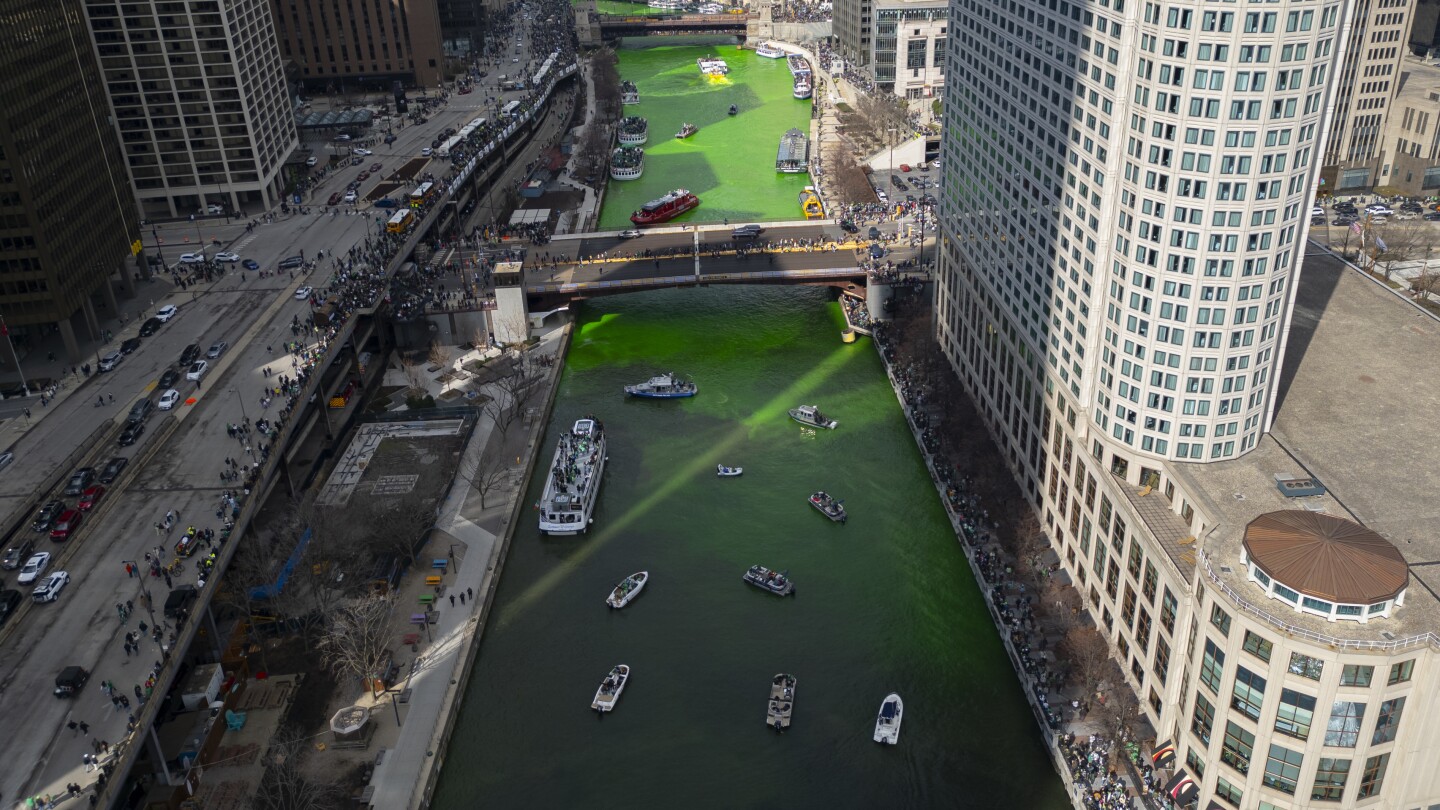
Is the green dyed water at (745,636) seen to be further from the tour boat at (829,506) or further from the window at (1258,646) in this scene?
the window at (1258,646)

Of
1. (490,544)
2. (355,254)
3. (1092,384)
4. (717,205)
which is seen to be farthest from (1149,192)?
(717,205)

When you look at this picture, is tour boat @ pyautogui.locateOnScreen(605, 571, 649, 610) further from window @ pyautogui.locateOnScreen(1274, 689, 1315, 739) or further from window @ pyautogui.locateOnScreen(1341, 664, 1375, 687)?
window @ pyautogui.locateOnScreen(1341, 664, 1375, 687)

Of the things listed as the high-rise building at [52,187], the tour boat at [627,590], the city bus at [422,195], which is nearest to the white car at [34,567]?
the high-rise building at [52,187]

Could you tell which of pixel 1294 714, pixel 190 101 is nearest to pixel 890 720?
pixel 1294 714

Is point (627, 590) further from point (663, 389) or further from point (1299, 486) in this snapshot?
point (1299, 486)

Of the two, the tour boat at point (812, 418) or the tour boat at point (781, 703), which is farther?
the tour boat at point (812, 418)
